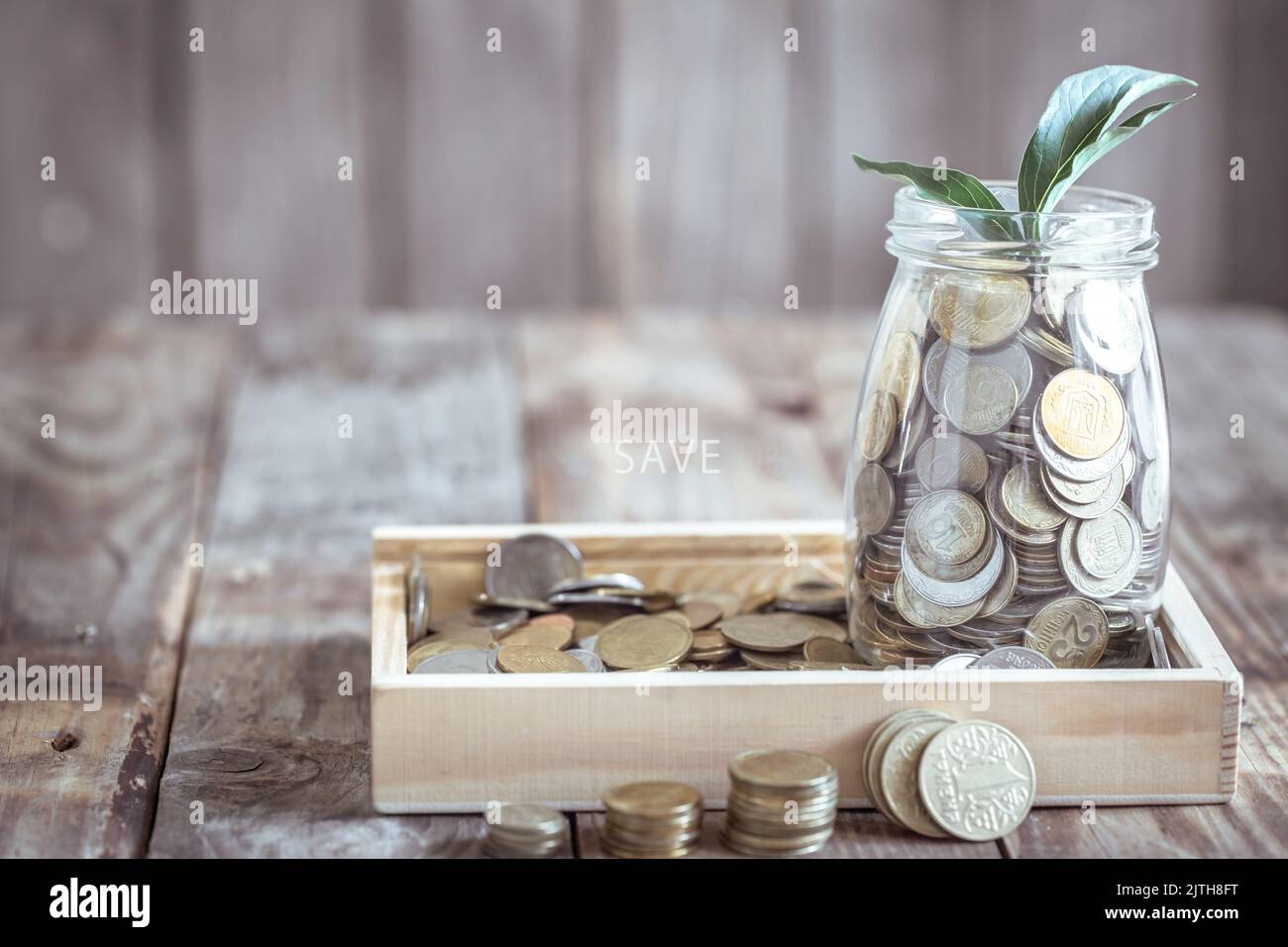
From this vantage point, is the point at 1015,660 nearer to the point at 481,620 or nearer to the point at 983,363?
the point at 983,363

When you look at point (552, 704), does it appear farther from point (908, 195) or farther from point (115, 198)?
point (115, 198)

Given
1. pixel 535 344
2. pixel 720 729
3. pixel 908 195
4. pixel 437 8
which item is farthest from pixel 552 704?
pixel 437 8

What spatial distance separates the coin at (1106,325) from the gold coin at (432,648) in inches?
15.0

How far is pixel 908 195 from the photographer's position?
0.82 meters

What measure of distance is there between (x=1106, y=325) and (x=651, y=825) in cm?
36

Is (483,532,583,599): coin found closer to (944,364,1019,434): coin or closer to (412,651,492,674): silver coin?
(412,651,492,674): silver coin

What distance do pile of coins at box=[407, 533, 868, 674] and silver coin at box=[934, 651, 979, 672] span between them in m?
0.07

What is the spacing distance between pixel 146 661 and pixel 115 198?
1455 mm

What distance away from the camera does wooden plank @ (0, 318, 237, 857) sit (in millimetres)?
789

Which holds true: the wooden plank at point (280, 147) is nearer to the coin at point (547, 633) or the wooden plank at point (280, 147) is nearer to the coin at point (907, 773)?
the coin at point (547, 633)

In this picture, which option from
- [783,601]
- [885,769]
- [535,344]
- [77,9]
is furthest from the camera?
[77,9]

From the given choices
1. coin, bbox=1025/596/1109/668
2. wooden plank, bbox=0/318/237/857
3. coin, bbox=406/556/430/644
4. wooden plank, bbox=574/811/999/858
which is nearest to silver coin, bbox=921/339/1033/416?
coin, bbox=1025/596/1109/668

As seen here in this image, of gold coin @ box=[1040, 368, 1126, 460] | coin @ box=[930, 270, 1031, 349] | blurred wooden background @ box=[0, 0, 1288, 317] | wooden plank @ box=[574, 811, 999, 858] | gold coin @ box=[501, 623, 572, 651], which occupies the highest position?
blurred wooden background @ box=[0, 0, 1288, 317]
